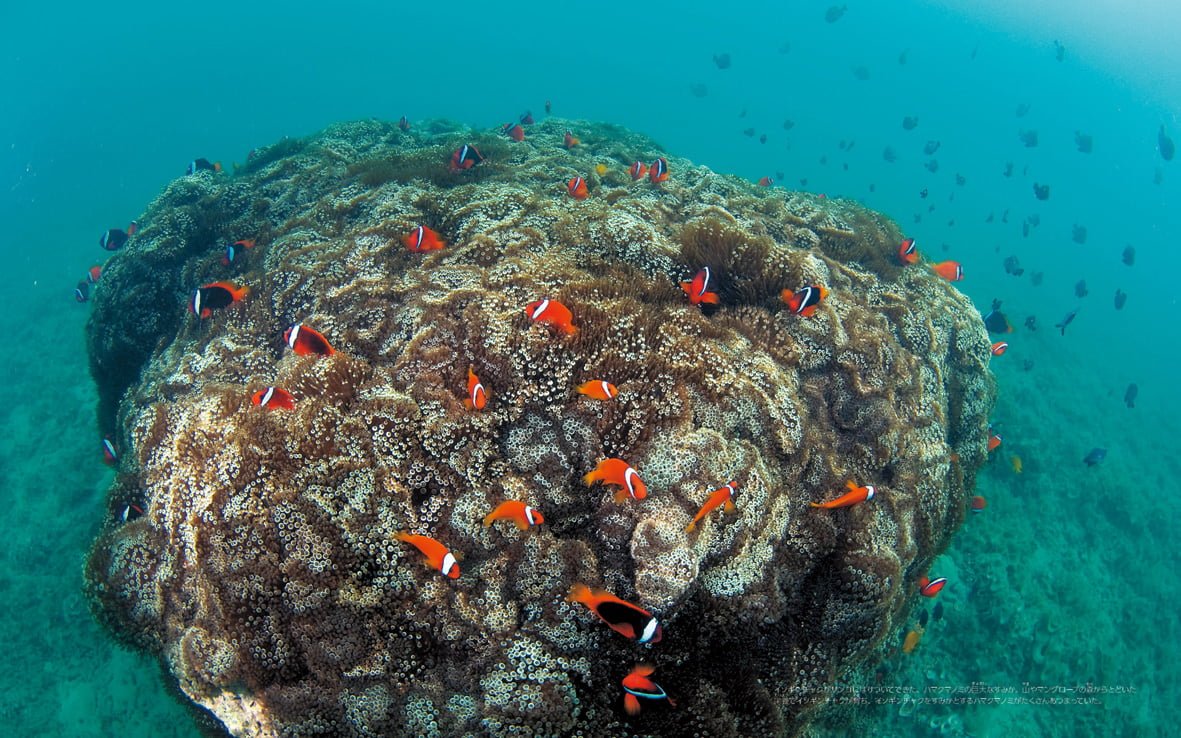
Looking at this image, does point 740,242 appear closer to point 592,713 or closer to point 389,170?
point 592,713

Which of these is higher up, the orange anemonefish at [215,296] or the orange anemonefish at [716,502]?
the orange anemonefish at [716,502]

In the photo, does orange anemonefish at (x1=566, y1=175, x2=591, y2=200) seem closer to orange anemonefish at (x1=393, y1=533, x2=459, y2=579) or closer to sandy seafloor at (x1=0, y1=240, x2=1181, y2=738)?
orange anemonefish at (x1=393, y1=533, x2=459, y2=579)

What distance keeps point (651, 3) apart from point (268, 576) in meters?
131

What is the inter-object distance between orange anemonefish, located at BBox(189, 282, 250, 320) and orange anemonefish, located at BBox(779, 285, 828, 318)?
5.91 m

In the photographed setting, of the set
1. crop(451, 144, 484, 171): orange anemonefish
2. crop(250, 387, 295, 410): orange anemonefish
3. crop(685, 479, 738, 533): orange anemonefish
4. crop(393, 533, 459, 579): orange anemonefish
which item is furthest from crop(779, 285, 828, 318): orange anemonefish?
crop(451, 144, 484, 171): orange anemonefish

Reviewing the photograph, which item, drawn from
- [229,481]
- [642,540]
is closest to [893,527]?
[642,540]

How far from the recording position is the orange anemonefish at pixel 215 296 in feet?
19.5

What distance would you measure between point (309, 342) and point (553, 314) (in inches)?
80.5

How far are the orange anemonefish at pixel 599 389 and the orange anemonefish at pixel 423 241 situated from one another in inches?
115

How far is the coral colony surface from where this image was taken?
3.80 m

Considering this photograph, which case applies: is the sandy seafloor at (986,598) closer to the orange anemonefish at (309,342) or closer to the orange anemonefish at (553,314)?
the orange anemonefish at (553,314)

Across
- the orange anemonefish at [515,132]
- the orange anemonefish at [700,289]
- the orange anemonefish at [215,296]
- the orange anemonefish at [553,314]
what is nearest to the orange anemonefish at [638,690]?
the orange anemonefish at [553,314]

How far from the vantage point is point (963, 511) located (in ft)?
20.5

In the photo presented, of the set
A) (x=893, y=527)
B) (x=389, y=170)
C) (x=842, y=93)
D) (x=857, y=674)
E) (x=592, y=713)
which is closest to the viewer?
(x=592, y=713)
